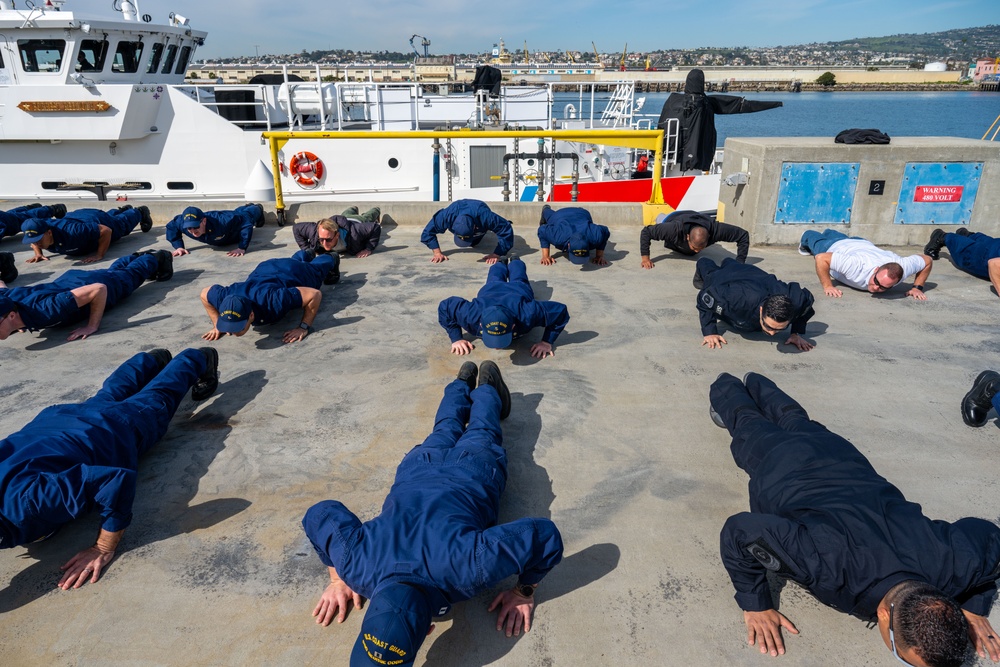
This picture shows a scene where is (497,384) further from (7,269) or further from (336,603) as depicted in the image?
(7,269)

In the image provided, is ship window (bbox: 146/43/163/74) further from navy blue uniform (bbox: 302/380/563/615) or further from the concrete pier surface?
navy blue uniform (bbox: 302/380/563/615)

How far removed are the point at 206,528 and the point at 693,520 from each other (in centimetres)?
287

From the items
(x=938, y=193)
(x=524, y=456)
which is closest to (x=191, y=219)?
(x=524, y=456)

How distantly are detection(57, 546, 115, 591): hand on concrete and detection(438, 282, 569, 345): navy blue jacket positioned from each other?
3088 millimetres

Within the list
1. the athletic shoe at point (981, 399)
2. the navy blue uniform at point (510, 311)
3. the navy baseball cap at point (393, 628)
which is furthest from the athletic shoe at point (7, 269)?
the athletic shoe at point (981, 399)

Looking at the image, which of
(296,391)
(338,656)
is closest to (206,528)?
(338,656)

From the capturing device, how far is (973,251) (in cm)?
726

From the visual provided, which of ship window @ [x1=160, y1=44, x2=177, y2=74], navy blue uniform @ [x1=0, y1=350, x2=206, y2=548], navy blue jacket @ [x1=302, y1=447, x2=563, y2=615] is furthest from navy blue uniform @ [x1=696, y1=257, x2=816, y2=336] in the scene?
ship window @ [x1=160, y1=44, x2=177, y2=74]

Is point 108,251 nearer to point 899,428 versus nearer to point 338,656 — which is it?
point 338,656

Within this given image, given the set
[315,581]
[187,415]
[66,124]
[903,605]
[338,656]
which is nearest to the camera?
[903,605]

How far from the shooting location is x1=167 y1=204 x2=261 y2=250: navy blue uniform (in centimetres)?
840

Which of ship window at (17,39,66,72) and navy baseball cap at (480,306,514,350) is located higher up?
ship window at (17,39,66,72)

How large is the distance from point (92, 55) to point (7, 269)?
7595 millimetres

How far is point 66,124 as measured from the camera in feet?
40.7
